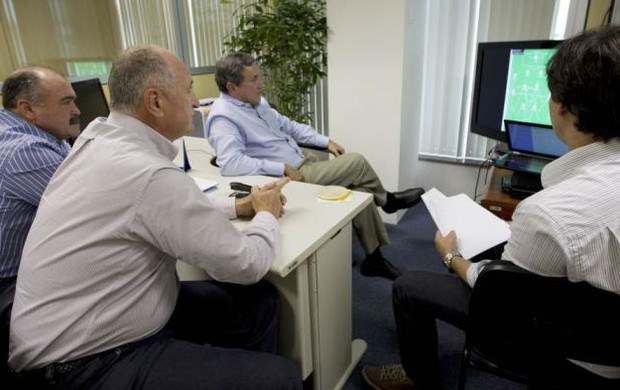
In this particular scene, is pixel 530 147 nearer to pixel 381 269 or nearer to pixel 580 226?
pixel 381 269

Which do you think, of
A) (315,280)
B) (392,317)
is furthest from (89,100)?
(392,317)

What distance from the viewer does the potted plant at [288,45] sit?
2.91m

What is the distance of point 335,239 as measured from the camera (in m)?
1.38

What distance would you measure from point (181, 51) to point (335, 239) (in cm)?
292

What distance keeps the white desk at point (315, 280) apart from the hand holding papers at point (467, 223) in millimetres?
267

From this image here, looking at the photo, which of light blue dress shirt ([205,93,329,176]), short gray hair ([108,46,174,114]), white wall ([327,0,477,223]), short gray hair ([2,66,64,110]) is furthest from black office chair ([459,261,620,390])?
white wall ([327,0,477,223])

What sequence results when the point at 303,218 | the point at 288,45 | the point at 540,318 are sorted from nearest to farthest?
the point at 540,318, the point at 303,218, the point at 288,45

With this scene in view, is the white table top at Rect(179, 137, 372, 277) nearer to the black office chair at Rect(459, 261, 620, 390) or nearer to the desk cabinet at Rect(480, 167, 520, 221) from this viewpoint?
the black office chair at Rect(459, 261, 620, 390)

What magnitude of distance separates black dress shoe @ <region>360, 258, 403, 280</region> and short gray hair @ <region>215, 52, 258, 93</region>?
1.25 meters

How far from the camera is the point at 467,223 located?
55.3 inches

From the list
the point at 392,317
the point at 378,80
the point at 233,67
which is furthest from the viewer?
the point at 378,80

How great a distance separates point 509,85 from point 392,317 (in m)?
1.26

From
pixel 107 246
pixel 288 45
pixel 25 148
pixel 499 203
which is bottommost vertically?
pixel 499 203

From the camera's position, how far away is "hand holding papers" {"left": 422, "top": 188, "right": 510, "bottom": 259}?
4.29 ft
